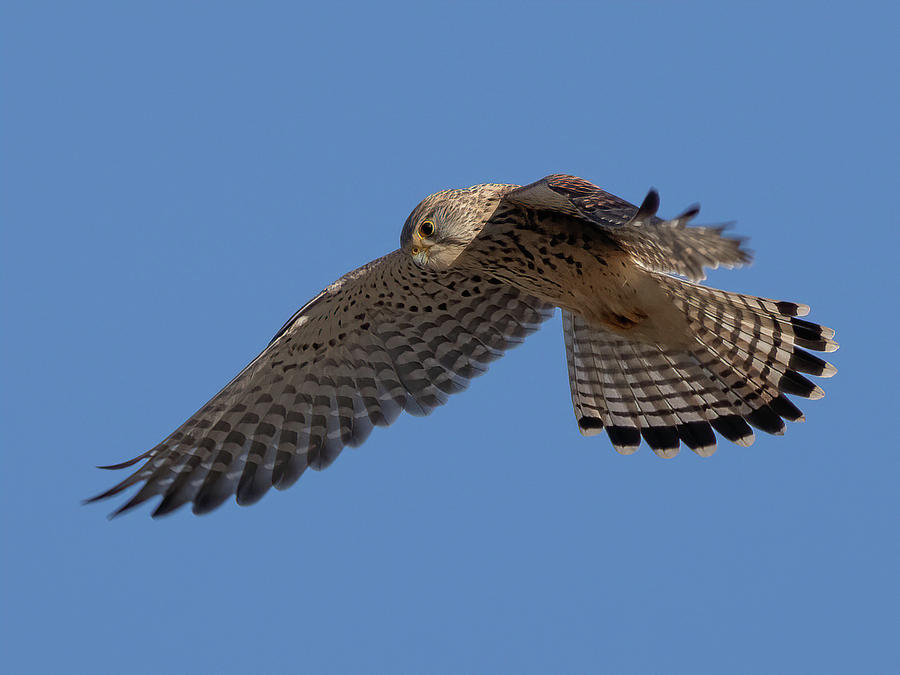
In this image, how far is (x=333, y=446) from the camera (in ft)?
23.0

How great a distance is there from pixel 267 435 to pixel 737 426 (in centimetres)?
291

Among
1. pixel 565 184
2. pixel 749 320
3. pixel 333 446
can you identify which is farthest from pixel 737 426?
pixel 333 446

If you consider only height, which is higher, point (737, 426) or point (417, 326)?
point (417, 326)

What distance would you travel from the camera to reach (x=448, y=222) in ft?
20.2

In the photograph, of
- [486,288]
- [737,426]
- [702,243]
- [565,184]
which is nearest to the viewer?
[702,243]

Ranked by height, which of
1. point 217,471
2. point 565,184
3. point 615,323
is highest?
point 565,184

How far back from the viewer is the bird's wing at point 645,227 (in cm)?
448

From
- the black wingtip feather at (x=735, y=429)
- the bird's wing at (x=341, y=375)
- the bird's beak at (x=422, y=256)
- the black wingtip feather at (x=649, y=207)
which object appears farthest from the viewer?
the bird's wing at (x=341, y=375)

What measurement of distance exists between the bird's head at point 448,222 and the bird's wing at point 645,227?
20 cm

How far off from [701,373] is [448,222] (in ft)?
5.98

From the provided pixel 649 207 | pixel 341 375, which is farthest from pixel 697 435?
pixel 649 207

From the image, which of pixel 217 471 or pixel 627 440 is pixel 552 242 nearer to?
pixel 627 440

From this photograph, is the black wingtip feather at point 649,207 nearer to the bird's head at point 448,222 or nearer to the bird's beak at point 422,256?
the bird's head at point 448,222

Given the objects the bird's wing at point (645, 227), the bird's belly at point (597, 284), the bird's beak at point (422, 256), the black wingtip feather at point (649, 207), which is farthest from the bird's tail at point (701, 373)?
the black wingtip feather at point (649, 207)
